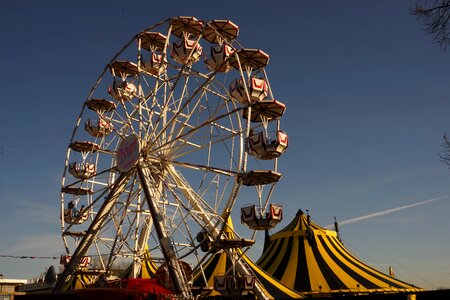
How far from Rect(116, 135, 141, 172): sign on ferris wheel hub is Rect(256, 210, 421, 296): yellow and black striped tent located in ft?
38.9

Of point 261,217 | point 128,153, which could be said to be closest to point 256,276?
point 261,217

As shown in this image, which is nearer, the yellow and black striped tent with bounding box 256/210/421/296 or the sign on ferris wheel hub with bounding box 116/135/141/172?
the sign on ferris wheel hub with bounding box 116/135/141/172

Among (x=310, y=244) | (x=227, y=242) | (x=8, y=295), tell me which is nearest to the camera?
(x=227, y=242)

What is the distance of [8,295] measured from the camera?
34844 millimetres

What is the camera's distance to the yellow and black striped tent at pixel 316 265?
25953mm

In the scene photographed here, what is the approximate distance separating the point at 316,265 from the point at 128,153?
1328 cm

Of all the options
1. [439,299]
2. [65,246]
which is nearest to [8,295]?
[65,246]

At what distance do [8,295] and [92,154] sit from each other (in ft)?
52.5

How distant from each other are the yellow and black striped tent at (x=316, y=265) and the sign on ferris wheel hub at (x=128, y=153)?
11.9m

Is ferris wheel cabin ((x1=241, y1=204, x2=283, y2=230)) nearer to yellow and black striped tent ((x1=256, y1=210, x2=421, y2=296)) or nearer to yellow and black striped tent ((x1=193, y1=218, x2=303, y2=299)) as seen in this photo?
yellow and black striped tent ((x1=193, y1=218, x2=303, y2=299))

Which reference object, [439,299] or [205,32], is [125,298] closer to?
[439,299]

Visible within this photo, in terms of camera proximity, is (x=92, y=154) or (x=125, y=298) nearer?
(x=125, y=298)

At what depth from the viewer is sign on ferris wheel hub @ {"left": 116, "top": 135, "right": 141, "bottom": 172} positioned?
21.7 metres

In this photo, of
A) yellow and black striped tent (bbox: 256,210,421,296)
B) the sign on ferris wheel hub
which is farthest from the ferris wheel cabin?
yellow and black striped tent (bbox: 256,210,421,296)
